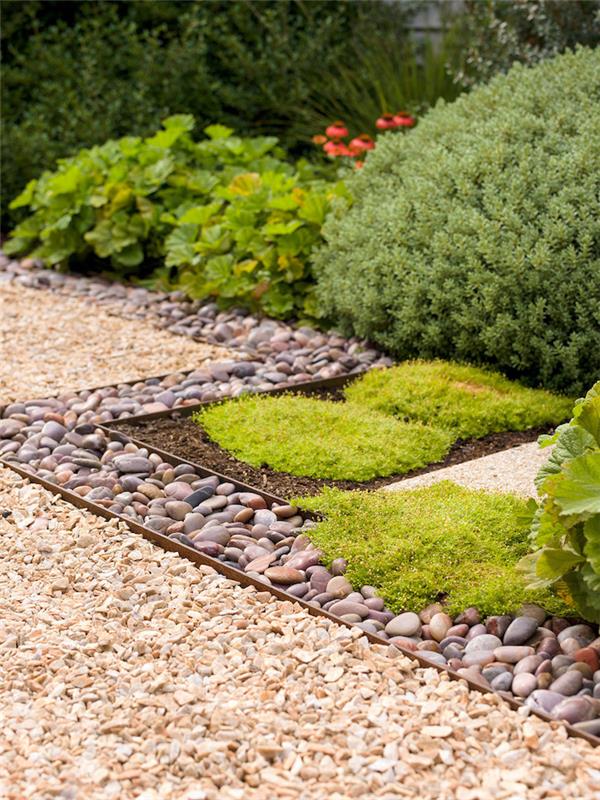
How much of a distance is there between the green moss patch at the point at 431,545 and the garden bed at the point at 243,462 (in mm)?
323

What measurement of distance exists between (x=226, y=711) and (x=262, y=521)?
1.16m

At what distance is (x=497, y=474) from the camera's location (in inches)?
158

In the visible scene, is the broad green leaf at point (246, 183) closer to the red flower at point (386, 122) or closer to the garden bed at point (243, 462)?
the red flower at point (386, 122)

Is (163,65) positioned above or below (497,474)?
above

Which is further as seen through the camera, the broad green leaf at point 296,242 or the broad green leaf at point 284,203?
the broad green leaf at point 284,203

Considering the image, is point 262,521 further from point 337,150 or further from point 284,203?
Answer: point 337,150

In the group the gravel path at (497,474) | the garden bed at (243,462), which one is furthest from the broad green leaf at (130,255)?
the gravel path at (497,474)

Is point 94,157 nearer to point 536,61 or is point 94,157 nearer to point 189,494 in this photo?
point 536,61

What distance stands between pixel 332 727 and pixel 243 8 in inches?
327

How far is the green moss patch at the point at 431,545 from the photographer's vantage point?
2969 mm

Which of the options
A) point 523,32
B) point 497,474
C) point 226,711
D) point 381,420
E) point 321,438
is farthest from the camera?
point 523,32

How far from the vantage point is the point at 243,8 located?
9.66 metres

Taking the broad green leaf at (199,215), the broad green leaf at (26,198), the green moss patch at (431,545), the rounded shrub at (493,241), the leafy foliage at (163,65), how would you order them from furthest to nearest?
1. the leafy foliage at (163,65)
2. the broad green leaf at (26,198)
3. the broad green leaf at (199,215)
4. the rounded shrub at (493,241)
5. the green moss patch at (431,545)

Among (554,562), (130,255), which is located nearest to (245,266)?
(130,255)
